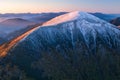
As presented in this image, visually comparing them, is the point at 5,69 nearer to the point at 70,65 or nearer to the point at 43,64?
the point at 43,64

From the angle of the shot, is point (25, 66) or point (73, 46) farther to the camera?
point (73, 46)

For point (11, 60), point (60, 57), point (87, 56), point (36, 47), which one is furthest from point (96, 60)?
point (11, 60)

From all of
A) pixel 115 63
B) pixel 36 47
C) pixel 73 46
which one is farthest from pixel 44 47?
pixel 115 63

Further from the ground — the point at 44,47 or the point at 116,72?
the point at 44,47

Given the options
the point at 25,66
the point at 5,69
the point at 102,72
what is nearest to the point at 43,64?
the point at 25,66

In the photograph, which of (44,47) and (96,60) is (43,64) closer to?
(44,47)

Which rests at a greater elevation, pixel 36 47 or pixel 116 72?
pixel 36 47

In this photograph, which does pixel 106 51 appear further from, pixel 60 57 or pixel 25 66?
pixel 25 66

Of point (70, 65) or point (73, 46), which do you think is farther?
point (73, 46)
